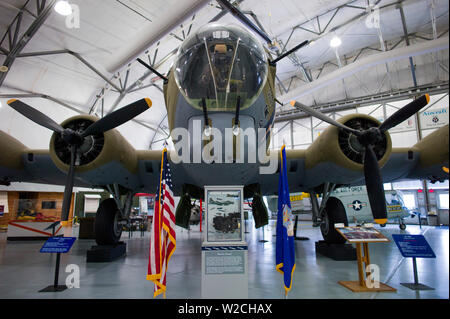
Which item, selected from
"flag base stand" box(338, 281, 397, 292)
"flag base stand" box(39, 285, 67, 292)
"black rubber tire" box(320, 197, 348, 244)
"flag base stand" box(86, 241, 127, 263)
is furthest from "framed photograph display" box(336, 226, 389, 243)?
"flag base stand" box(86, 241, 127, 263)

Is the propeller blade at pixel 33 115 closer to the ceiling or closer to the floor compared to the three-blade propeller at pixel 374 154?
closer to the ceiling

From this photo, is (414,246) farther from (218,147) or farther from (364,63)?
(364,63)

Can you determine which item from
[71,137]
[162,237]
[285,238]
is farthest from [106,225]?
[285,238]

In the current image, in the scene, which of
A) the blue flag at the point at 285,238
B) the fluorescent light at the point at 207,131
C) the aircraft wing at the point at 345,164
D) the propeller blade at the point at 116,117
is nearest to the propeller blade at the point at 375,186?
the aircraft wing at the point at 345,164

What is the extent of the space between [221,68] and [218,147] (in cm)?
107

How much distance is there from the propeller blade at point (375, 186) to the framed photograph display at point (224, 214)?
8.36ft

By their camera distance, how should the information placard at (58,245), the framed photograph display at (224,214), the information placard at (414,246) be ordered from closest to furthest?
the framed photograph display at (224,214) < the information placard at (414,246) < the information placard at (58,245)

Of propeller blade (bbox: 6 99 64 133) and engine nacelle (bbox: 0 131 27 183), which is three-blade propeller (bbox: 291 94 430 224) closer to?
propeller blade (bbox: 6 99 64 133)

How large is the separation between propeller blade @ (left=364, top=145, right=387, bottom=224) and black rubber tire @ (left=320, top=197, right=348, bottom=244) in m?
2.65

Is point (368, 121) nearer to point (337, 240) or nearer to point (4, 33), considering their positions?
point (337, 240)

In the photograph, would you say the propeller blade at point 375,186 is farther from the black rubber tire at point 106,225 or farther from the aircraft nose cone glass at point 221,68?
the black rubber tire at point 106,225

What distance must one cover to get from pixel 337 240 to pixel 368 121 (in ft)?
11.5

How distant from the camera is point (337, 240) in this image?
7070mm

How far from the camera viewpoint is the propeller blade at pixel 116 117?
4.73m
